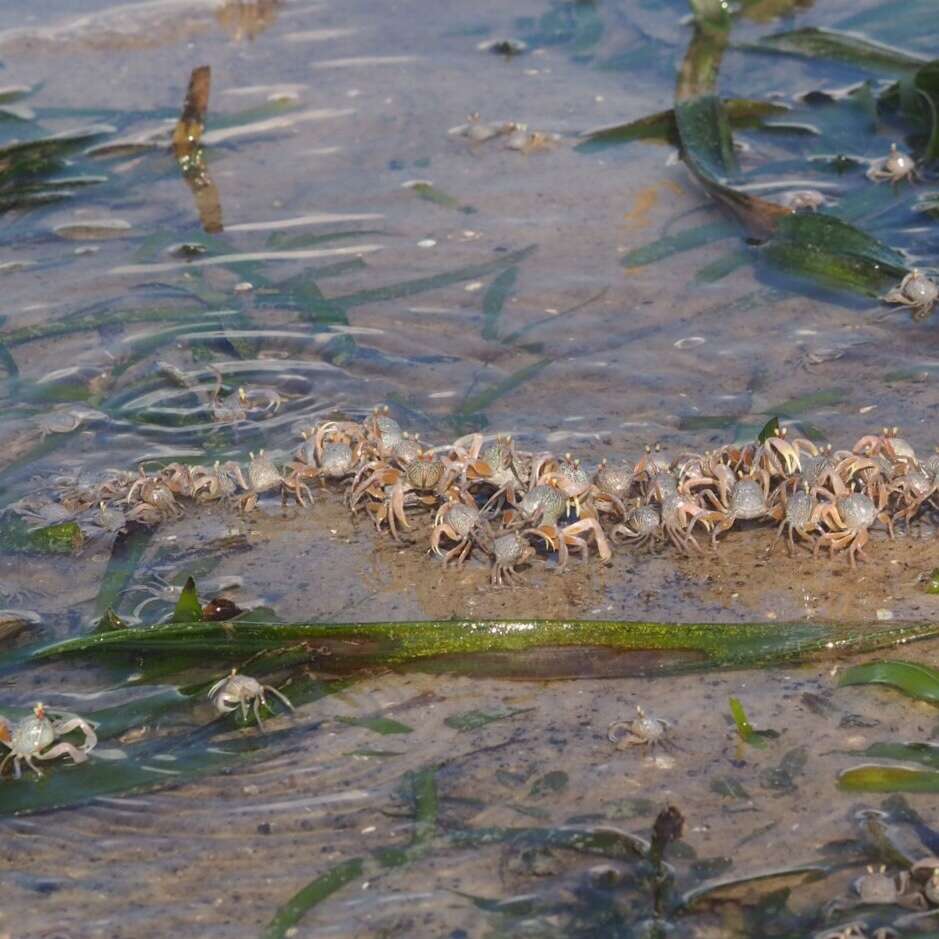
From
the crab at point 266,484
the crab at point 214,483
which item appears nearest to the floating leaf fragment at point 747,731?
the crab at point 266,484

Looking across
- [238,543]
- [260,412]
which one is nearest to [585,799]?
[238,543]

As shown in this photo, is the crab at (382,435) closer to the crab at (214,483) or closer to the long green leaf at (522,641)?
the crab at (214,483)

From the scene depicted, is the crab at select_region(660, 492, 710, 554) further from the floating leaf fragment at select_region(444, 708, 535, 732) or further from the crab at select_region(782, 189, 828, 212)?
the crab at select_region(782, 189, 828, 212)

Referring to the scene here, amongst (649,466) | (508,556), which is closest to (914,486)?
(649,466)

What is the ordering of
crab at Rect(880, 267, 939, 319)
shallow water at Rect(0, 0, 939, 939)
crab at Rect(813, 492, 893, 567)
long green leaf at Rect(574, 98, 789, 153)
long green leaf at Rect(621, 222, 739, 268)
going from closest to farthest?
shallow water at Rect(0, 0, 939, 939)
crab at Rect(813, 492, 893, 567)
crab at Rect(880, 267, 939, 319)
long green leaf at Rect(621, 222, 739, 268)
long green leaf at Rect(574, 98, 789, 153)

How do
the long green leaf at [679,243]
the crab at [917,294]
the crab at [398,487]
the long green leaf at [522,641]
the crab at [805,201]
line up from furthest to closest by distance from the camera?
the crab at [805,201], the long green leaf at [679,243], the crab at [917,294], the crab at [398,487], the long green leaf at [522,641]

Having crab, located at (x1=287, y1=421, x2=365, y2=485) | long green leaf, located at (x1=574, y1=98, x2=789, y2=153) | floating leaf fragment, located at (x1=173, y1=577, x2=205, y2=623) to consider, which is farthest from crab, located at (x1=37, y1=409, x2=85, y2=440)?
long green leaf, located at (x1=574, y1=98, x2=789, y2=153)
